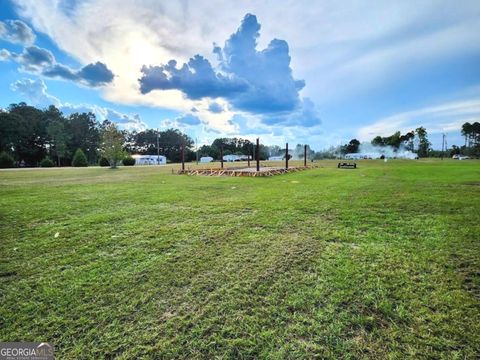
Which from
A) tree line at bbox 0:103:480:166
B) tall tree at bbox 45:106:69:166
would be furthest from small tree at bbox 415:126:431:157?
tall tree at bbox 45:106:69:166

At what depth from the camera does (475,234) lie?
360 cm

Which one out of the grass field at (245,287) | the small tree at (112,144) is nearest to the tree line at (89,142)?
the small tree at (112,144)

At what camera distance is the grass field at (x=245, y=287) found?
5.66 ft

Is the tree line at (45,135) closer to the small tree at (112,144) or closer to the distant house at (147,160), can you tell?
the distant house at (147,160)

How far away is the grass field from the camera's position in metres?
1.72

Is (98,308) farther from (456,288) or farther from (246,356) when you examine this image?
(456,288)

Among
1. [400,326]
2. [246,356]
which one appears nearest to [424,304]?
[400,326]

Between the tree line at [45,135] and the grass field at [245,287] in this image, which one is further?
the tree line at [45,135]

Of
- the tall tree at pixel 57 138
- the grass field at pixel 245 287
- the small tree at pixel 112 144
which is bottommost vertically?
the grass field at pixel 245 287

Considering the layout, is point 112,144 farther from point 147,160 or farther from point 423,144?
point 423,144

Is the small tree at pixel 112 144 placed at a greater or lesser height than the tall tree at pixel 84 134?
lesser

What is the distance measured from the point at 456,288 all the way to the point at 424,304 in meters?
0.50

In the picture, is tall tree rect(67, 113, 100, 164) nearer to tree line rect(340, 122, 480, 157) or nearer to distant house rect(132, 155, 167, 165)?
distant house rect(132, 155, 167, 165)

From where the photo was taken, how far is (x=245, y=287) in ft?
7.74
